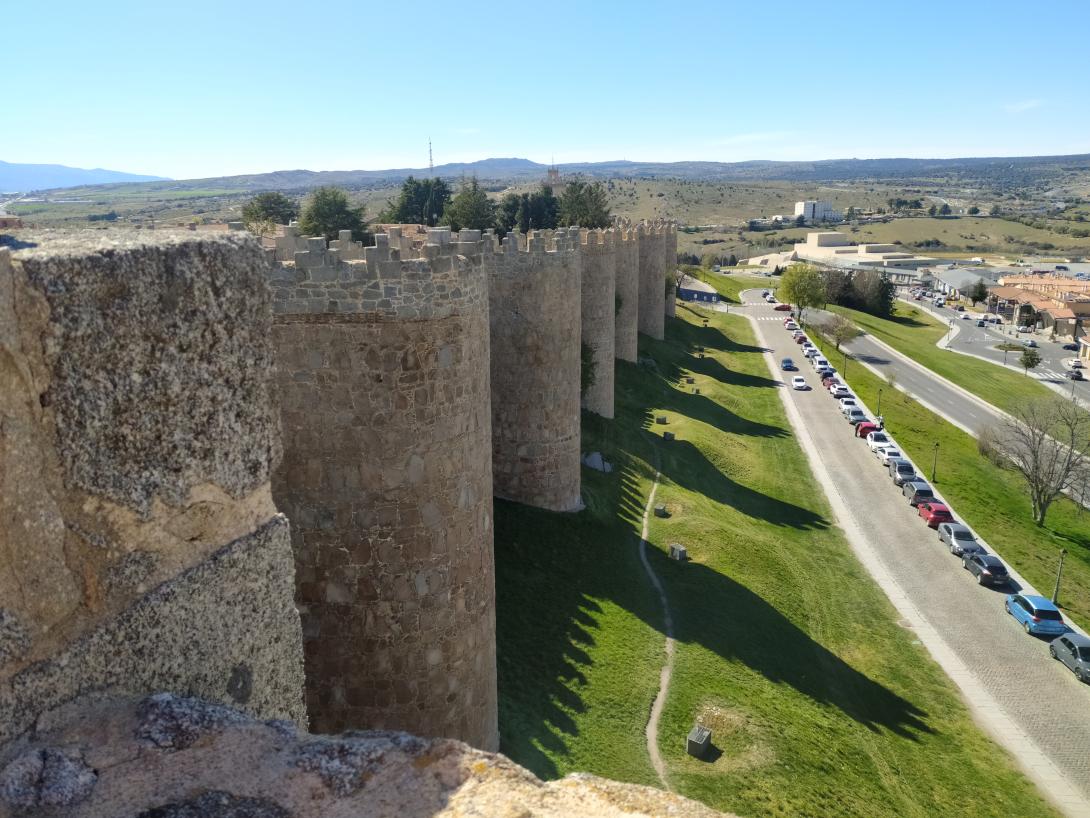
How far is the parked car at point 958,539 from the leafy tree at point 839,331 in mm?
33806

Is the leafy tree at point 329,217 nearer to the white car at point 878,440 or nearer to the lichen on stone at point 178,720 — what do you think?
the white car at point 878,440

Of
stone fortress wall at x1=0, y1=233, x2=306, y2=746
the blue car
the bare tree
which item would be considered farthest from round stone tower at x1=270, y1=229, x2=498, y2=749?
the bare tree

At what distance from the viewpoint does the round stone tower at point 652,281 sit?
46000 millimetres

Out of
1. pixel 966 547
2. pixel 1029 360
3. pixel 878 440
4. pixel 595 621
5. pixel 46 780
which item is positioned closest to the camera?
pixel 46 780

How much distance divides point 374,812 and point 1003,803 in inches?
628

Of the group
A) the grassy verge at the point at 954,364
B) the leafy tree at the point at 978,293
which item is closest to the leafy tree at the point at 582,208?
the grassy verge at the point at 954,364

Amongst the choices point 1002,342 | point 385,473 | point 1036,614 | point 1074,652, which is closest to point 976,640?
point 1074,652

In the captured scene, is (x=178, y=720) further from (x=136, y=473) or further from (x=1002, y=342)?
(x=1002, y=342)

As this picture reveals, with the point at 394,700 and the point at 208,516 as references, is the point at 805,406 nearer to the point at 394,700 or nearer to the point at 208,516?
the point at 394,700

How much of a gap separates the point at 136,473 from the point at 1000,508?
37.0m

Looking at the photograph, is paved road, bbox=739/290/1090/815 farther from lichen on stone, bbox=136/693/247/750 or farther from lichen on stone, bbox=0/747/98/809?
lichen on stone, bbox=0/747/98/809

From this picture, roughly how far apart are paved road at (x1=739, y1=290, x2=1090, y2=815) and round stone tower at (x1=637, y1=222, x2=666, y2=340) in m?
14.6

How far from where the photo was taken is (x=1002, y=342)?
81125 mm

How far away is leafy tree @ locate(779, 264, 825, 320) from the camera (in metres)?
69.9
